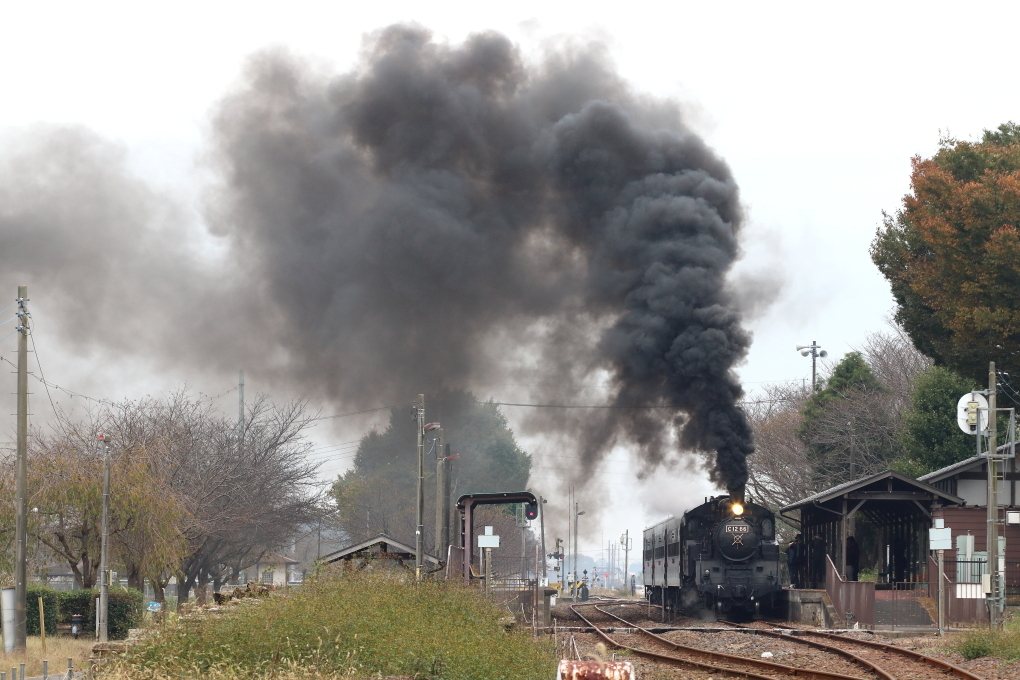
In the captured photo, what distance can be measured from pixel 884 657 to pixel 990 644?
1603 millimetres

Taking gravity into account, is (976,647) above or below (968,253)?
below

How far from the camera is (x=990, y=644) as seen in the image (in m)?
18.0

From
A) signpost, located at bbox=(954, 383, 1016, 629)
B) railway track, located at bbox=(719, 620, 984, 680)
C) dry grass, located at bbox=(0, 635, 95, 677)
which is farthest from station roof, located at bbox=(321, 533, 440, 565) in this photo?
signpost, located at bbox=(954, 383, 1016, 629)

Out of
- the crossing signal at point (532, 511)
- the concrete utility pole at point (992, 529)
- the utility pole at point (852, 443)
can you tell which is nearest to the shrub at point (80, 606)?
the crossing signal at point (532, 511)

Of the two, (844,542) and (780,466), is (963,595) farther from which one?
(780,466)

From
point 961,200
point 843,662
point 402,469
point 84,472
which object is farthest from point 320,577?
point 402,469

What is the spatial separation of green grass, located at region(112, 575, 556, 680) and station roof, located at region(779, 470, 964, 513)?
15.6m

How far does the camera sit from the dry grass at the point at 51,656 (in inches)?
812

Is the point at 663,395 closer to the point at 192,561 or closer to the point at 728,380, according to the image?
the point at 728,380

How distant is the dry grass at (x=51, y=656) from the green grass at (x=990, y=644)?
14044 millimetres

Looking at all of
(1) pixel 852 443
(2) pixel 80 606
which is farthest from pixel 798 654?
(1) pixel 852 443

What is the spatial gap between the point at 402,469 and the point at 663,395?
49805mm

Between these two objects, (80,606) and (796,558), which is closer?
(80,606)

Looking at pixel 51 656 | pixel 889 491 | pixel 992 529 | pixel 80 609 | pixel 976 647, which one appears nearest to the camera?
pixel 976 647
